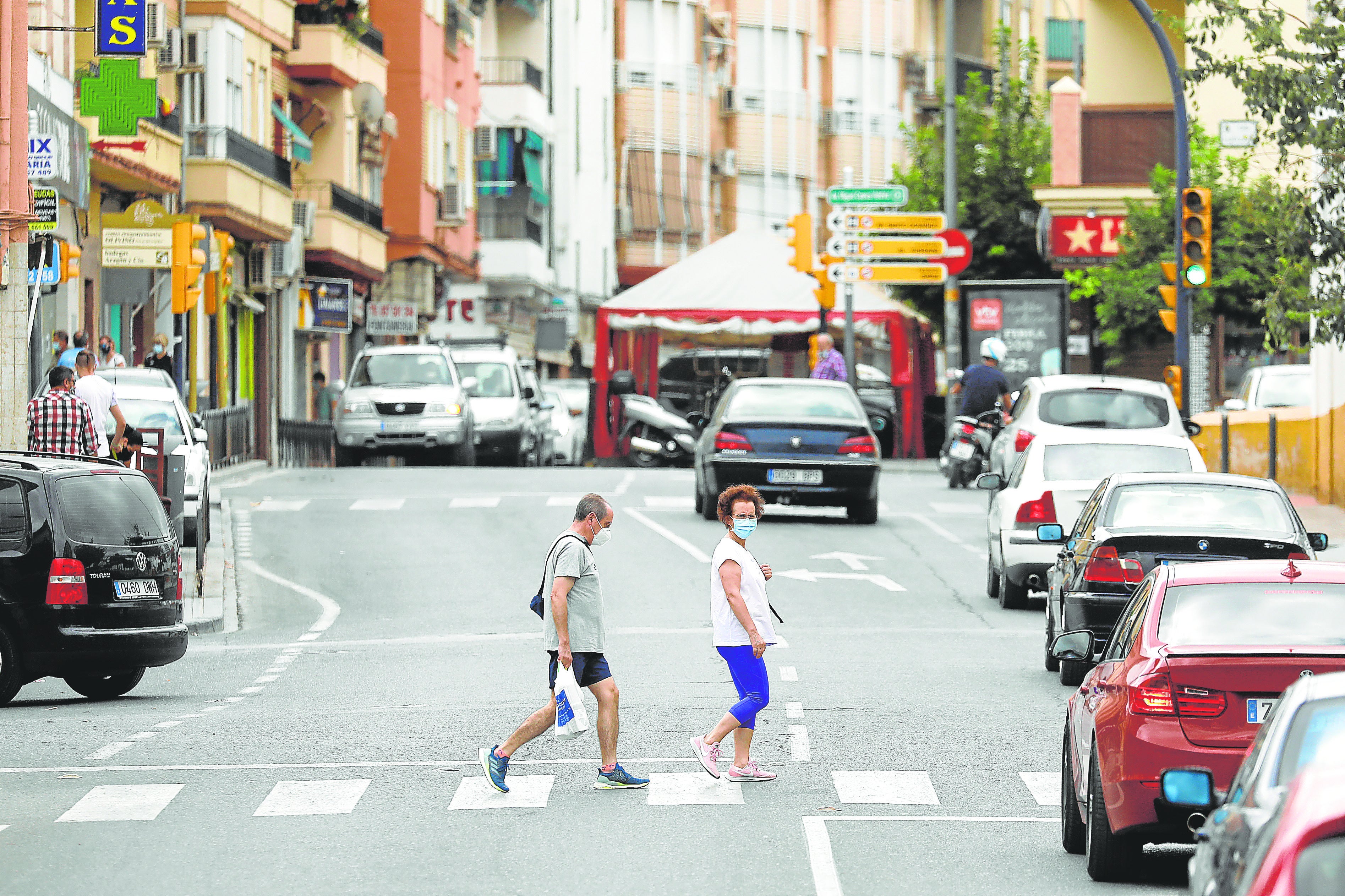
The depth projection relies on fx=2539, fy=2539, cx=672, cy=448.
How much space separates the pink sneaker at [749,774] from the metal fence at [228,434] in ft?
69.5

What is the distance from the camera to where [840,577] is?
22.8m

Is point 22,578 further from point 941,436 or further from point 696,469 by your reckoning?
point 941,436

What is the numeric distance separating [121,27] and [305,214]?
18.6 meters

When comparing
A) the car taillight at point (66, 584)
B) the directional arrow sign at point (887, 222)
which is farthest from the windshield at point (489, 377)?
the car taillight at point (66, 584)

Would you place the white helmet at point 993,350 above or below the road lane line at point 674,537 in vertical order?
above

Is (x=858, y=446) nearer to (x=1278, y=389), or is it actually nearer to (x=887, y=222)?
(x=1278, y=389)

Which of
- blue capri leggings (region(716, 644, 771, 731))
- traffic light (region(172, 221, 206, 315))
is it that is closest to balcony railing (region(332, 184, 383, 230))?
traffic light (region(172, 221, 206, 315))

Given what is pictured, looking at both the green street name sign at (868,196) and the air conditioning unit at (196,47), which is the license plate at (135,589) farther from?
the air conditioning unit at (196,47)

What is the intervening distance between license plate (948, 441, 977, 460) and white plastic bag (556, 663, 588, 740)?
2135 cm

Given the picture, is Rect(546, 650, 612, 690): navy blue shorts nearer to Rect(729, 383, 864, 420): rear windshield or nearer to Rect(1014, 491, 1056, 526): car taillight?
Rect(1014, 491, 1056, 526): car taillight

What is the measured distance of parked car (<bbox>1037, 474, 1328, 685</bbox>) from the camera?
15461 millimetres

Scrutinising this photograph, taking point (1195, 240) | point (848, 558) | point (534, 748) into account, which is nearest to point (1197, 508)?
point (534, 748)

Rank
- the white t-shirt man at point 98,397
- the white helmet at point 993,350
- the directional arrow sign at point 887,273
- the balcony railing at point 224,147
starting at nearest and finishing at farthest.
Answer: the white t-shirt man at point 98,397 < the white helmet at point 993,350 < the balcony railing at point 224,147 < the directional arrow sign at point 887,273

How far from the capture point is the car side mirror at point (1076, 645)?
32.0 ft
